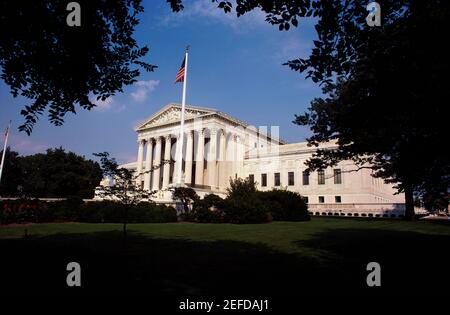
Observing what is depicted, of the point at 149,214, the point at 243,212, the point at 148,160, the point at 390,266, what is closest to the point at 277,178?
the point at 148,160

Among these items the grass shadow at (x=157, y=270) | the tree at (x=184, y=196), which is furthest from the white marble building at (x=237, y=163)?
the grass shadow at (x=157, y=270)

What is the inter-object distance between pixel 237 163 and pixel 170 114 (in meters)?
17.5

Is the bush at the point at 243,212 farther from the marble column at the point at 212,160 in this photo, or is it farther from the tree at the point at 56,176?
the tree at the point at 56,176

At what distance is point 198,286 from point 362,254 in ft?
19.2

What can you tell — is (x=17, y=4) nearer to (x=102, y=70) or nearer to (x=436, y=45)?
(x=102, y=70)

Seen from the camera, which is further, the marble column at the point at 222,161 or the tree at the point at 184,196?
the marble column at the point at 222,161

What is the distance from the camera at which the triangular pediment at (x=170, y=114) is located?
198ft

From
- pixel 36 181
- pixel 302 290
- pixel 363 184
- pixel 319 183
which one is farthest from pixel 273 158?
pixel 302 290

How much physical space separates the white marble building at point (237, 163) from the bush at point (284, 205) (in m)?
21.6

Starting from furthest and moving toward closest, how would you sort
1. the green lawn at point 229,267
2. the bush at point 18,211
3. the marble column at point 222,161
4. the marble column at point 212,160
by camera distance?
1. the marble column at point 222,161
2. the marble column at point 212,160
3. the bush at point 18,211
4. the green lawn at point 229,267

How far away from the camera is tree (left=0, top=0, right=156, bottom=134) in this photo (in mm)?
6273

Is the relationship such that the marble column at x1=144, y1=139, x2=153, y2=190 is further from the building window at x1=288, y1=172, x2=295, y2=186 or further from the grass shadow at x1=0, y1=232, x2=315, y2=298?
the grass shadow at x1=0, y1=232, x2=315, y2=298

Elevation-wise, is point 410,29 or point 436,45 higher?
point 410,29
